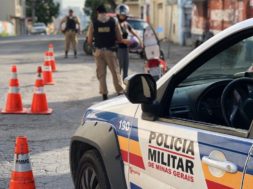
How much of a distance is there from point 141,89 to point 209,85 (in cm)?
66

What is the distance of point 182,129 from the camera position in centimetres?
338

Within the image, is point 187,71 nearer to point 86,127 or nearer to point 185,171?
point 185,171

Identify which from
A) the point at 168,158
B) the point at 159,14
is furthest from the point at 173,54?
the point at 168,158

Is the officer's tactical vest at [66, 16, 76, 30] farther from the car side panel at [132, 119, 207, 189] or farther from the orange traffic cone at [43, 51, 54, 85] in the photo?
the car side panel at [132, 119, 207, 189]

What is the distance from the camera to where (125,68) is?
12328 mm

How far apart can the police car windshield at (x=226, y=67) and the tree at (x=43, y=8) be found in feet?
308

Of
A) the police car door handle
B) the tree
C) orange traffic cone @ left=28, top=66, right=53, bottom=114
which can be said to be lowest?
orange traffic cone @ left=28, top=66, right=53, bottom=114

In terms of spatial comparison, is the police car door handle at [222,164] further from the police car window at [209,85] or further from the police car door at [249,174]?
the police car window at [209,85]

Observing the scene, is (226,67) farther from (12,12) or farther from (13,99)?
(12,12)

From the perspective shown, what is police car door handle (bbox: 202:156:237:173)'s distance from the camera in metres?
2.88

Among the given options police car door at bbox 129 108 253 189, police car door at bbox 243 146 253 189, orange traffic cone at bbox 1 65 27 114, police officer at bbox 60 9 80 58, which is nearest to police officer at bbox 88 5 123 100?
orange traffic cone at bbox 1 65 27 114

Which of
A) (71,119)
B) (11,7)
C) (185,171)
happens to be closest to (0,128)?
(71,119)

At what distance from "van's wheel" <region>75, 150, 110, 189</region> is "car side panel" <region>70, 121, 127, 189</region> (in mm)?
101

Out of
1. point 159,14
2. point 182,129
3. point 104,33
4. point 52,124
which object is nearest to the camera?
point 182,129
